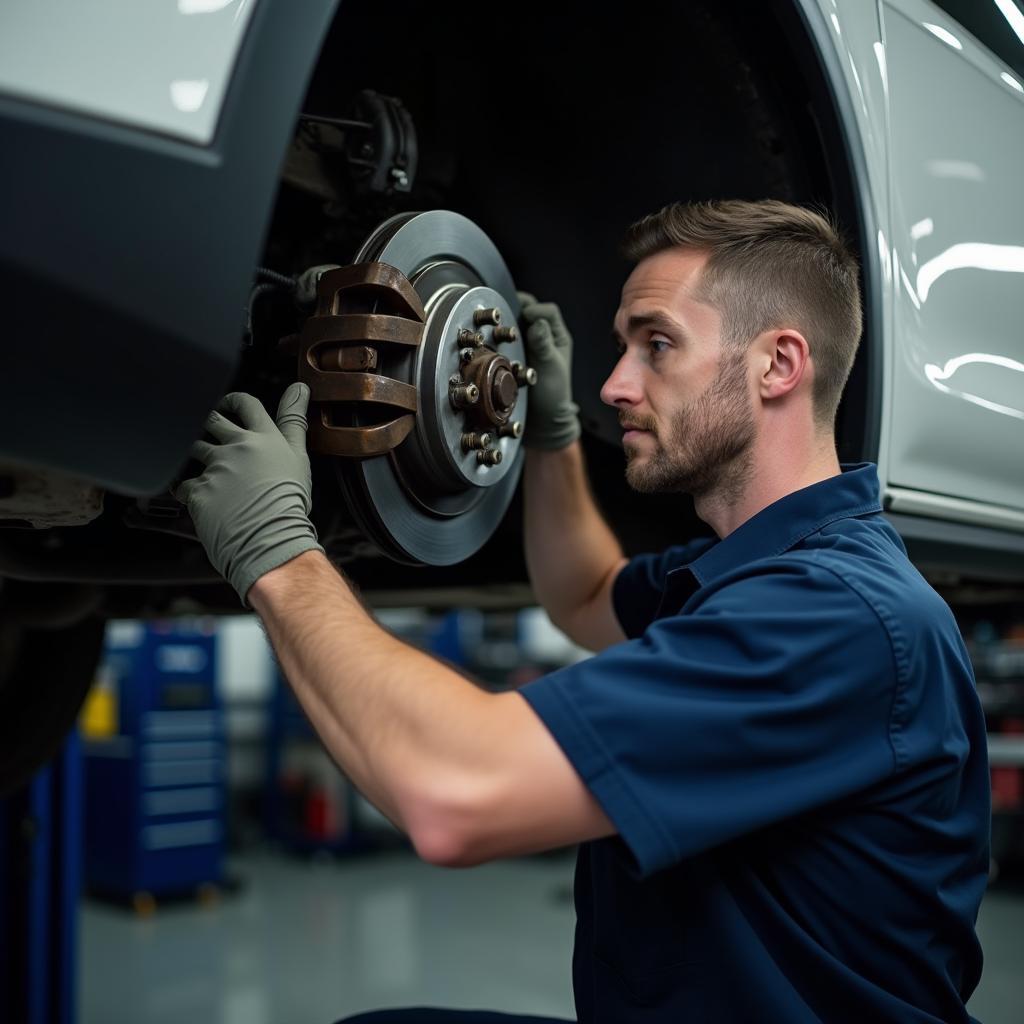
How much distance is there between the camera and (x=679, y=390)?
2.89 feet

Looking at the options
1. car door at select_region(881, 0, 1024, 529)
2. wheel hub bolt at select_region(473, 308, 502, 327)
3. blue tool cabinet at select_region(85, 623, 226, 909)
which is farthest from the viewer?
blue tool cabinet at select_region(85, 623, 226, 909)

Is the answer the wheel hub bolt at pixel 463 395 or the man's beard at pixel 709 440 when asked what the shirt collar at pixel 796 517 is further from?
the wheel hub bolt at pixel 463 395

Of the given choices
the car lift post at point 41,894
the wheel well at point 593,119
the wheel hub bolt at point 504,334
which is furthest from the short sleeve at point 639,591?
the car lift post at point 41,894

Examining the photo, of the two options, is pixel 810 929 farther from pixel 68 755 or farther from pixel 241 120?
pixel 68 755

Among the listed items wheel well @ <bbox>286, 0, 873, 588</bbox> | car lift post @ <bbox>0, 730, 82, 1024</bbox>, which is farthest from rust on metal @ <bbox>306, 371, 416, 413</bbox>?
car lift post @ <bbox>0, 730, 82, 1024</bbox>

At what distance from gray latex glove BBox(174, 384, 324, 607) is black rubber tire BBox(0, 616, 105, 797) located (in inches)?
34.0

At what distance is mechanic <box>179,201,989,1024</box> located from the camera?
0.65 m

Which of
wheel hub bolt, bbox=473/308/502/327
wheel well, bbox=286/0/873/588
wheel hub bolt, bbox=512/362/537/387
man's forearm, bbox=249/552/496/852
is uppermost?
wheel well, bbox=286/0/873/588

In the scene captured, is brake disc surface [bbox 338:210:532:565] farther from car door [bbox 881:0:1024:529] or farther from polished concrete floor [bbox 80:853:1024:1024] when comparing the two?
polished concrete floor [bbox 80:853:1024:1024]

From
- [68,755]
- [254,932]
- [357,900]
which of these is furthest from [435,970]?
[68,755]

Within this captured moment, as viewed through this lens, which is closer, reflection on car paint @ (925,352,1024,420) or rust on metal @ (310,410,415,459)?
rust on metal @ (310,410,415,459)

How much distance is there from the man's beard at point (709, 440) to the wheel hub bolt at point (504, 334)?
0.12 meters

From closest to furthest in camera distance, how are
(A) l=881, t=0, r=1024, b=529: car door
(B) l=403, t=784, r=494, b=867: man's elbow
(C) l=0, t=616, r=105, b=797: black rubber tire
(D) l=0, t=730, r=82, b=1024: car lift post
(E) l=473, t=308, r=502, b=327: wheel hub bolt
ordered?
(B) l=403, t=784, r=494, b=867: man's elbow → (E) l=473, t=308, r=502, b=327: wheel hub bolt → (A) l=881, t=0, r=1024, b=529: car door → (C) l=0, t=616, r=105, b=797: black rubber tire → (D) l=0, t=730, r=82, b=1024: car lift post

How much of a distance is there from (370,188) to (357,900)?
352 cm
